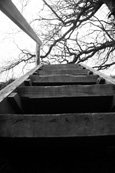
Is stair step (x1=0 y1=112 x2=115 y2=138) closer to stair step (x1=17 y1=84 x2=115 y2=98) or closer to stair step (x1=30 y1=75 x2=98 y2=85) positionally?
stair step (x1=17 y1=84 x2=115 y2=98)

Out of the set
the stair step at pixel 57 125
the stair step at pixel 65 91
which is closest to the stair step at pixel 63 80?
the stair step at pixel 65 91

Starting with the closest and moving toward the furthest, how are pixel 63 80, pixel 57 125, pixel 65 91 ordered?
pixel 57 125 < pixel 65 91 < pixel 63 80

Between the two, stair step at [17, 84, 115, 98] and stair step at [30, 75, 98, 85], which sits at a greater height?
stair step at [17, 84, 115, 98]

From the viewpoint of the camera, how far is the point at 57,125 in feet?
3.18

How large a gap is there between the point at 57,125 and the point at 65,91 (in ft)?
2.23

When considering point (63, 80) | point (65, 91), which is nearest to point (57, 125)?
point (65, 91)

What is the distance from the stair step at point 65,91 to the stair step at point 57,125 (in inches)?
23.3

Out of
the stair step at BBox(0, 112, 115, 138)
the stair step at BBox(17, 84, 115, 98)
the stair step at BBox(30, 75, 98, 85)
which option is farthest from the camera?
the stair step at BBox(30, 75, 98, 85)

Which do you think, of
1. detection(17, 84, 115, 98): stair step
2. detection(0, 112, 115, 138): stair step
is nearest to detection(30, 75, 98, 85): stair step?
detection(17, 84, 115, 98): stair step

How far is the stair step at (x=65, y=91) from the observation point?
1596mm

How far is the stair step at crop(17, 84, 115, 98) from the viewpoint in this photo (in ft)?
5.24

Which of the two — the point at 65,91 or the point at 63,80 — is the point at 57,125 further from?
the point at 63,80

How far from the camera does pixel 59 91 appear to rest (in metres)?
1.63

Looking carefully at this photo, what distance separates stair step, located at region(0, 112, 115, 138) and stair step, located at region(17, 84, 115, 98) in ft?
1.94
